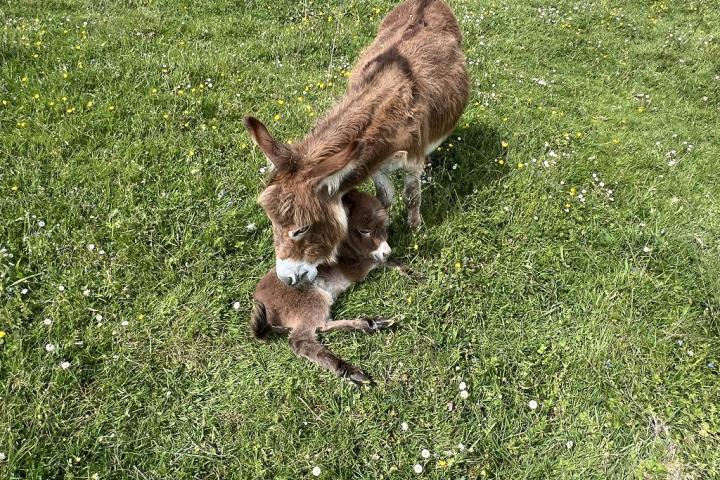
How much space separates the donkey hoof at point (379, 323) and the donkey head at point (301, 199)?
59cm

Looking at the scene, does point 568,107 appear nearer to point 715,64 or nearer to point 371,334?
point 715,64

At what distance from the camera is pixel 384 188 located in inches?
166

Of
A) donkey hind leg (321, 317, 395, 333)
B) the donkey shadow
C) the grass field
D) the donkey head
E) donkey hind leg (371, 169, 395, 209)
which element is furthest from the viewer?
the donkey shadow

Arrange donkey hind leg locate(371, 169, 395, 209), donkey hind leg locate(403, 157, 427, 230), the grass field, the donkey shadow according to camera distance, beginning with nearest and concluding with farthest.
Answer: the grass field, donkey hind leg locate(371, 169, 395, 209), donkey hind leg locate(403, 157, 427, 230), the donkey shadow

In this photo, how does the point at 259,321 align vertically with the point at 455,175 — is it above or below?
above

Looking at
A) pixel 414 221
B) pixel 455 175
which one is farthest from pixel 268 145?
pixel 455 175

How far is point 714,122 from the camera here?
6254 mm

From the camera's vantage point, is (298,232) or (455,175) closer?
(298,232)

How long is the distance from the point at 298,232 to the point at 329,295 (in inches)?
27.8

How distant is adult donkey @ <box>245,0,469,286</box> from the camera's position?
10.3ft

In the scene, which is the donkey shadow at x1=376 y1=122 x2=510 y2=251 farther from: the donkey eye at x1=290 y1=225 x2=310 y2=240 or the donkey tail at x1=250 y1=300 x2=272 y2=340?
the donkey tail at x1=250 y1=300 x2=272 y2=340

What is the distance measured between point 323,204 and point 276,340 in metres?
1.10

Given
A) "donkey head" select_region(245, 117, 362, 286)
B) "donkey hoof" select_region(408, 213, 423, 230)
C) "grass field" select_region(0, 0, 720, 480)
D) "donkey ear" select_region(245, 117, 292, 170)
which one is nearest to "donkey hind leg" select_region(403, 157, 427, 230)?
"donkey hoof" select_region(408, 213, 423, 230)

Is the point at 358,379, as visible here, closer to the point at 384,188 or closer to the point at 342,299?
the point at 342,299
